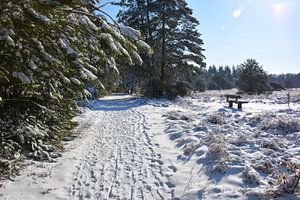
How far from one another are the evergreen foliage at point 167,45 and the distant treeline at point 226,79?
54.8 meters

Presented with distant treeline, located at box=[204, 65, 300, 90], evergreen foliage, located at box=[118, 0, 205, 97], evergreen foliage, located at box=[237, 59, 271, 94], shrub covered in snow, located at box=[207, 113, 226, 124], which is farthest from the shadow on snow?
distant treeline, located at box=[204, 65, 300, 90]

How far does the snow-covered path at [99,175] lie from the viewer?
4590 millimetres

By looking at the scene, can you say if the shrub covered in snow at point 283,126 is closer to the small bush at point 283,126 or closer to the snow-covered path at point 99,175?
the small bush at point 283,126

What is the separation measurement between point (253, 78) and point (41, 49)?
35189 mm

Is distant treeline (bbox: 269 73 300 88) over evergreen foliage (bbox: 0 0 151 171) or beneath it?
over

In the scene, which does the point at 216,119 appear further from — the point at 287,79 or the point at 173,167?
the point at 287,79

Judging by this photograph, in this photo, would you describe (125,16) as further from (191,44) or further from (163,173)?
(163,173)

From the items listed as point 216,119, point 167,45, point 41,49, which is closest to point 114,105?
point 167,45

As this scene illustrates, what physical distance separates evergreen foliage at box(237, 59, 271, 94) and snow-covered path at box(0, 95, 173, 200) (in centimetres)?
3123

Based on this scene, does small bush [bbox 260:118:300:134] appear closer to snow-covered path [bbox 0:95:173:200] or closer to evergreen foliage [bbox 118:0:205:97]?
snow-covered path [bbox 0:95:173:200]

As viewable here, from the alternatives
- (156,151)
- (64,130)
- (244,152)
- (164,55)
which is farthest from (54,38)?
(164,55)

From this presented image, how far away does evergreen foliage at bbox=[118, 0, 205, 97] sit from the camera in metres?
22.2

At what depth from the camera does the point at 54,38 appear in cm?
475

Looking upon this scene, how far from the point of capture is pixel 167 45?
22734mm
